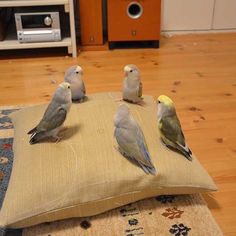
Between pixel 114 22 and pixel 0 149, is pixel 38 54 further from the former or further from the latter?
pixel 0 149

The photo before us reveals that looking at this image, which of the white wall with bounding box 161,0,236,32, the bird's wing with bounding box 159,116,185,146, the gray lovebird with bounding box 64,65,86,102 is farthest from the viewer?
the white wall with bounding box 161,0,236,32

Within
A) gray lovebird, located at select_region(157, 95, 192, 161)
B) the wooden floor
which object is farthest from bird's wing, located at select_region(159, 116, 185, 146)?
the wooden floor

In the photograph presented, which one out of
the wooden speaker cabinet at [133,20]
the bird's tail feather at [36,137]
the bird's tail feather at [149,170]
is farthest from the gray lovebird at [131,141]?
the wooden speaker cabinet at [133,20]

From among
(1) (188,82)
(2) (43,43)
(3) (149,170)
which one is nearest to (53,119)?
(3) (149,170)

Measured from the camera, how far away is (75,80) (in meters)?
1.33

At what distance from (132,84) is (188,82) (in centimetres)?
79

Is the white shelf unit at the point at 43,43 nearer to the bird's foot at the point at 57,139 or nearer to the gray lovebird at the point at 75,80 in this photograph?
the gray lovebird at the point at 75,80

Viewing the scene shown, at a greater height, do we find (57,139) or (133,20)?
(133,20)

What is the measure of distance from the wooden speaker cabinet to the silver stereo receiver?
15.6 inches

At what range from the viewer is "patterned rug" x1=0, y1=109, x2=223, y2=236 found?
3.31 ft

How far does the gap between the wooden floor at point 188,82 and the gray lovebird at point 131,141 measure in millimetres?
284

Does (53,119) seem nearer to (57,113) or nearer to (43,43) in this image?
(57,113)

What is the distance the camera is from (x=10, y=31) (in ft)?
8.48

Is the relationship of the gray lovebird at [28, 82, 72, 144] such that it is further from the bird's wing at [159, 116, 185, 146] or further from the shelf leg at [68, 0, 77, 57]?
the shelf leg at [68, 0, 77, 57]
